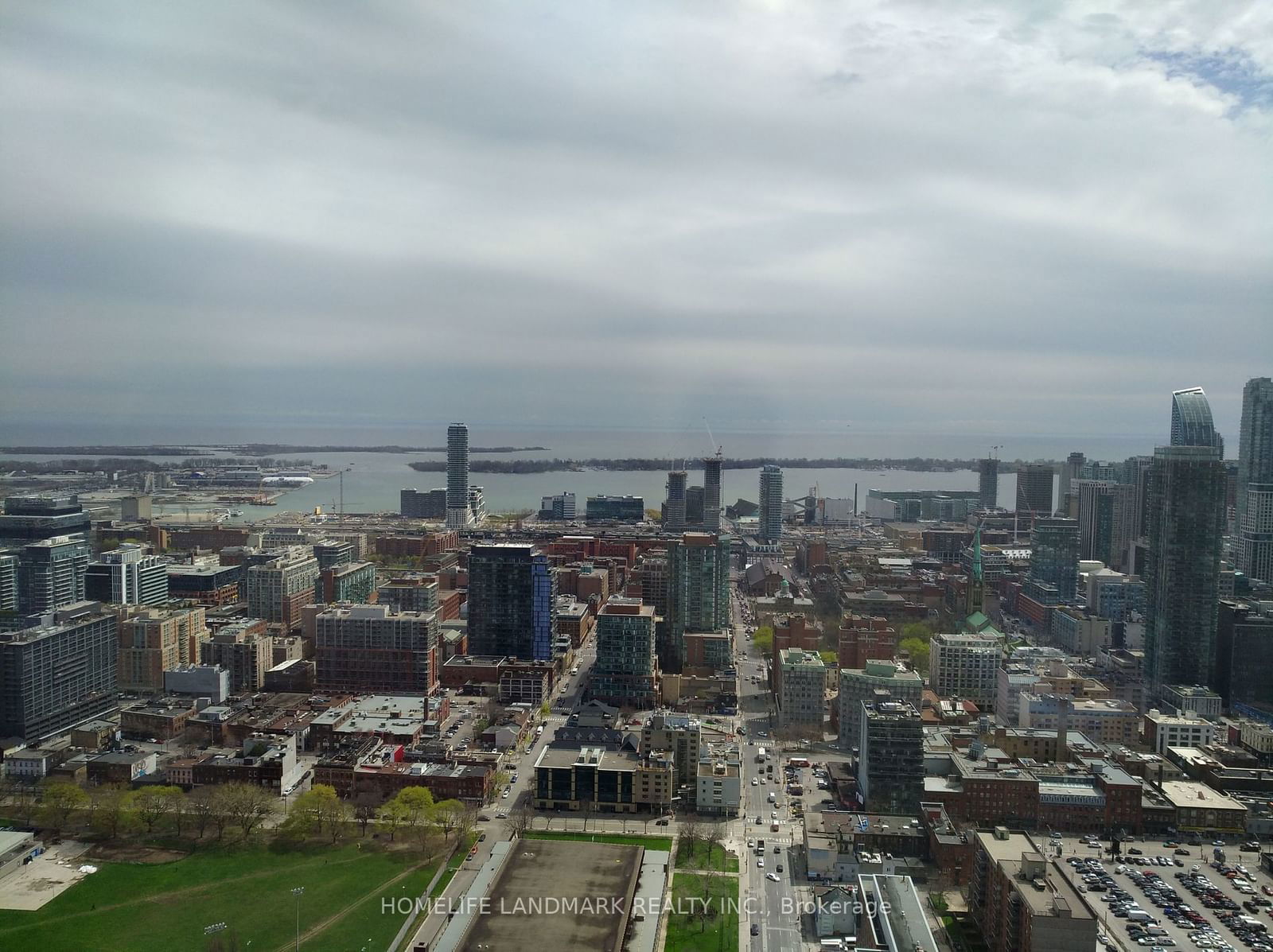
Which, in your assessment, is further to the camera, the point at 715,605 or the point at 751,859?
the point at 715,605

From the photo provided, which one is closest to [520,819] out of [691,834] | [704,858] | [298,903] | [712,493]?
[691,834]

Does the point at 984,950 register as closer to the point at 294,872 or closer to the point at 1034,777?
the point at 1034,777

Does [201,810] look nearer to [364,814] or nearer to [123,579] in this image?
[364,814]

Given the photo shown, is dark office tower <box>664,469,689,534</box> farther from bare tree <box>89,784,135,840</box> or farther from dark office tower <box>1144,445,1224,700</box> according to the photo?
bare tree <box>89,784,135,840</box>

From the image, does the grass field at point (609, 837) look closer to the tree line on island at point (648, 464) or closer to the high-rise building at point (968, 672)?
the high-rise building at point (968, 672)

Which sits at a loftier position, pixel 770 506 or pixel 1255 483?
pixel 1255 483

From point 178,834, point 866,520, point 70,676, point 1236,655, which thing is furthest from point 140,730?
point 866,520
